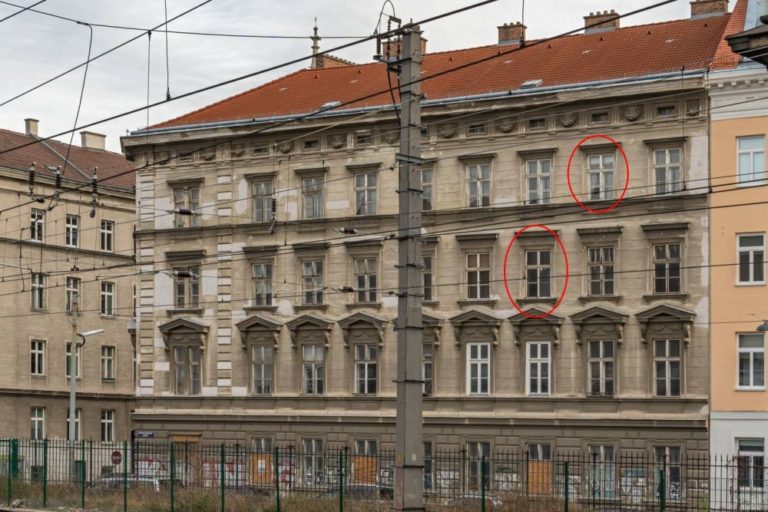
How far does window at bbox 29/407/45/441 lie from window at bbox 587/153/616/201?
3617cm

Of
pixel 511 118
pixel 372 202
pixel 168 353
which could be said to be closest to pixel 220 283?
pixel 168 353

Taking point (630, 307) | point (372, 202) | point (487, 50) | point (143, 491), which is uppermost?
point (487, 50)

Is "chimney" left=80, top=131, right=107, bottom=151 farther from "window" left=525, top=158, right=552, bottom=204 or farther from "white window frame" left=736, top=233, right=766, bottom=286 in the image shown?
"white window frame" left=736, top=233, right=766, bottom=286

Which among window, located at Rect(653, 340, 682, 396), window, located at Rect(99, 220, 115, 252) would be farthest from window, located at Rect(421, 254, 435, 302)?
window, located at Rect(99, 220, 115, 252)

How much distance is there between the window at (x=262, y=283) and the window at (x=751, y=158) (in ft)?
60.6

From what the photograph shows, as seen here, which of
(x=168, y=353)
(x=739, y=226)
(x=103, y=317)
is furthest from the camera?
(x=103, y=317)

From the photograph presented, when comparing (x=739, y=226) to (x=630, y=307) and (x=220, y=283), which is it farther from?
(x=220, y=283)

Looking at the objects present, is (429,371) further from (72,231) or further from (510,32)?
(72,231)

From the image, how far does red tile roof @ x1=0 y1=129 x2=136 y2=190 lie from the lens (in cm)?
7625

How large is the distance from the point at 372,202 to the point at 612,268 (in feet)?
32.0

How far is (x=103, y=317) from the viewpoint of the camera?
8031cm

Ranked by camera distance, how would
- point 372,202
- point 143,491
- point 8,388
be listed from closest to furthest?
point 143,491
point 372,202
point 8,388

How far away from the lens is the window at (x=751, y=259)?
46.8 meters

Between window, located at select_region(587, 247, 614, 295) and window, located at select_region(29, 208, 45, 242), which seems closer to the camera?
window, located at select_region(587, 247, 614, 295)
